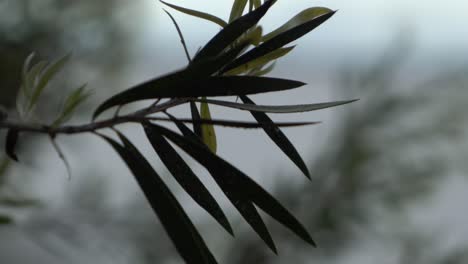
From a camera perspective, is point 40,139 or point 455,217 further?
point 455,217

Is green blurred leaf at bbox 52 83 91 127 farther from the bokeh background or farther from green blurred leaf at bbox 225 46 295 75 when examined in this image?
the bokeh background

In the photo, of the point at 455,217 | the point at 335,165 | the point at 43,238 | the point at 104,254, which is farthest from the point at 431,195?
the point at 43,238

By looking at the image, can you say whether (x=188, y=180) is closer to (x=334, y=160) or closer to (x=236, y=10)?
(x=236, y=10)

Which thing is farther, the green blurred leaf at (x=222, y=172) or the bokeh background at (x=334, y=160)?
the bokeh background at (x=334, y=160)

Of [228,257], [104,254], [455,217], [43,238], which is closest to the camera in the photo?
[43,238]

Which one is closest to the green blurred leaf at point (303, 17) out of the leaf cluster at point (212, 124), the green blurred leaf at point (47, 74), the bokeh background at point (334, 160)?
the leaf cluster at point (212, 124)

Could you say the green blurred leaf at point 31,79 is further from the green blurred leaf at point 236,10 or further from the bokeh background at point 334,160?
the bokeh background at point 334,160

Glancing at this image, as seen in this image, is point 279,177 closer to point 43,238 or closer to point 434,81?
point 434,81
